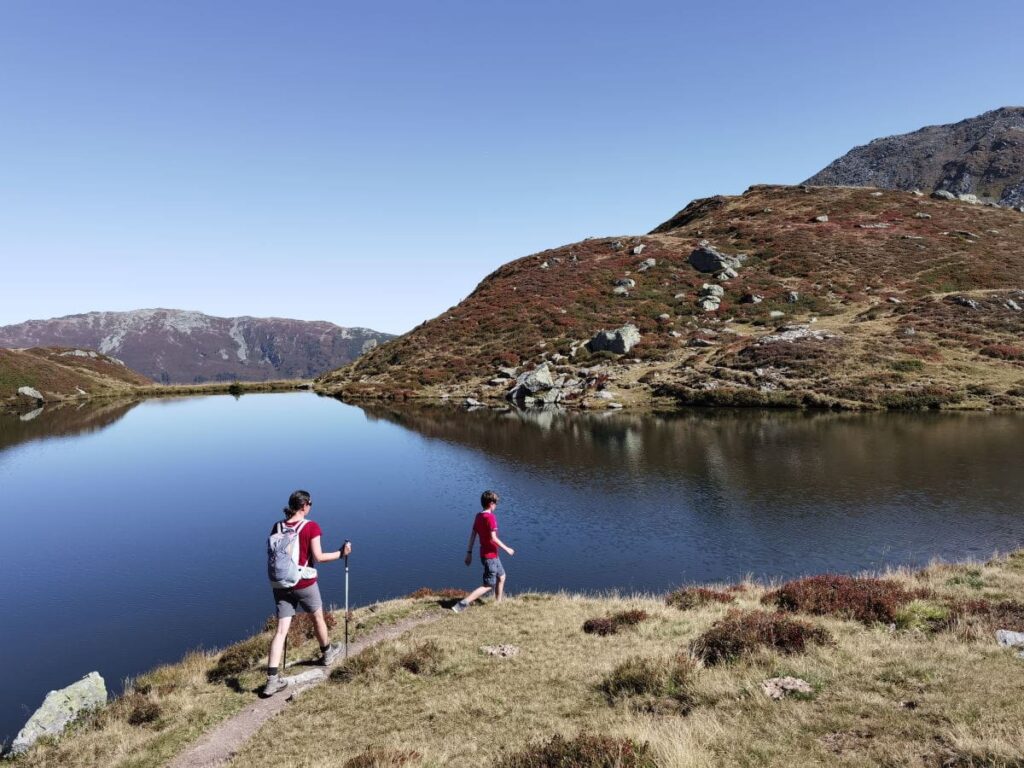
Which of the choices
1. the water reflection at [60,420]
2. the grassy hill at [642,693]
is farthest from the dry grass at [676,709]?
the water reflection at [60,420]

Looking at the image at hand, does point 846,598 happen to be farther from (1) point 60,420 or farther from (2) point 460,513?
(1) point 60,420

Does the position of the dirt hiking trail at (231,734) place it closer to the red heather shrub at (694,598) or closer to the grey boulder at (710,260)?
the red heather shrub at (694,598)

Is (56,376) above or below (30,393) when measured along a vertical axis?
above

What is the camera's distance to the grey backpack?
38.2ft

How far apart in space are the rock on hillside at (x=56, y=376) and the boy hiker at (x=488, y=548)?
116292 millimetres

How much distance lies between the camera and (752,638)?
1186 cm

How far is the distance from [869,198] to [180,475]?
136 meters

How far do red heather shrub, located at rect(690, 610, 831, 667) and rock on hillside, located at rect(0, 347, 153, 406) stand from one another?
405ft

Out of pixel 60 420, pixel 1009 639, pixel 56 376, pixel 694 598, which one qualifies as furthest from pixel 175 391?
pixel 1009 639

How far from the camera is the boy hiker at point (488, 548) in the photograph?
16188 millimetres

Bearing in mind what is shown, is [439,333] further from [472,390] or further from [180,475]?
[180,475]

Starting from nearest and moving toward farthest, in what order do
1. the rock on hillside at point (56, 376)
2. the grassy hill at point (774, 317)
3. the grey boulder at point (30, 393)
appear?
the grassy hill at point (774, 317), the grey boulder at point (30, 393), the rock on hillside at point (56, 376)

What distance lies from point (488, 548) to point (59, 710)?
33.9ft

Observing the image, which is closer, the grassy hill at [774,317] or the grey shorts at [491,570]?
the grey shorts at [491,570]
